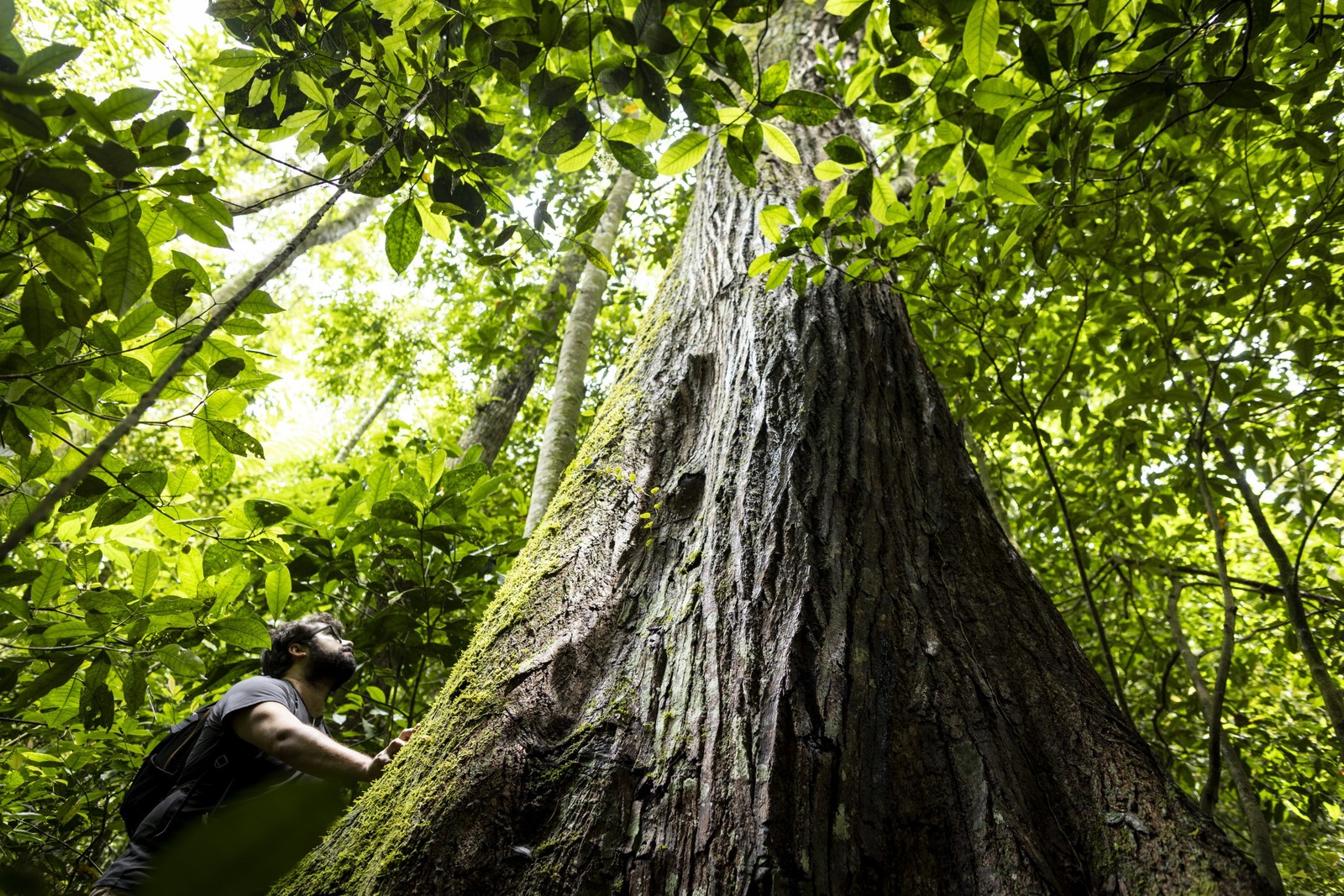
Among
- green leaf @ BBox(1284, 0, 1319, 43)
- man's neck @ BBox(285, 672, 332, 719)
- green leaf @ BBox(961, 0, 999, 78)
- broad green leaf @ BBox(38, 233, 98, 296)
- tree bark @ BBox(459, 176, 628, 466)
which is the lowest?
man's neck @ BBox(285, 672, 332, 719)

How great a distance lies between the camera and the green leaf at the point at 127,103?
3.25ft

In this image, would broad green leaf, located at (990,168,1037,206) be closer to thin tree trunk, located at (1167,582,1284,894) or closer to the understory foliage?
the understory foliage

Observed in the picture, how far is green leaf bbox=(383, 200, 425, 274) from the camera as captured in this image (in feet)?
4.91

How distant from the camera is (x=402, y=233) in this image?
1.51 metres

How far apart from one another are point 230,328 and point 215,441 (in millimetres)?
287

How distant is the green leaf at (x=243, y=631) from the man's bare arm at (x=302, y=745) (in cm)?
26

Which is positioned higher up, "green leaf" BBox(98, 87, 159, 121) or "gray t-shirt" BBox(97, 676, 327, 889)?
"green leaf" BBox(98, 87, 159, 121)

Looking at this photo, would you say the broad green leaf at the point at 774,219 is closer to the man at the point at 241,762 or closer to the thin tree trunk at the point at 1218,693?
the thin tree trunk at the point at 1218,693

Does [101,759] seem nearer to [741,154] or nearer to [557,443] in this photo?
[557,443]

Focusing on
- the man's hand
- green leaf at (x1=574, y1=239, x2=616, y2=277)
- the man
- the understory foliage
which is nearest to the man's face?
the understory foliage

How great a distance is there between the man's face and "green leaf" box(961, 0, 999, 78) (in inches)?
108

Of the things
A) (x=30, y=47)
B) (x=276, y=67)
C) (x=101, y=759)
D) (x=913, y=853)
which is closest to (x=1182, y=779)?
(x=913, y=853)

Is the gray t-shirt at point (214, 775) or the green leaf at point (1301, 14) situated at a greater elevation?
the green leaf at point (1301, 14)

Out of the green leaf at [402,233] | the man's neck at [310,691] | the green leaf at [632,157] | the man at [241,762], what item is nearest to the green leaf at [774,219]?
the green leaf at [632,157]
